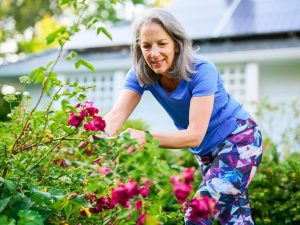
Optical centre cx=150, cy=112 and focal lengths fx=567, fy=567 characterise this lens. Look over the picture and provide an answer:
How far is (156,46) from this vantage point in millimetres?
2521

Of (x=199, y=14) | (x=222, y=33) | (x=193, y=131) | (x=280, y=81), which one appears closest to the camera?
(x=193, y=131)

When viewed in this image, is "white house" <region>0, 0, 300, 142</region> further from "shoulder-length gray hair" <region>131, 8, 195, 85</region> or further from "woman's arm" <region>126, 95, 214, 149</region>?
"woman's arm" <region>126, 95, 214, 149</region>

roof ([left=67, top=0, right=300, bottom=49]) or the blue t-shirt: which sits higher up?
roof ([left=67, top=0, right=300, bottom=49])

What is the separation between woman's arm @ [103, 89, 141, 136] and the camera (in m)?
2.70

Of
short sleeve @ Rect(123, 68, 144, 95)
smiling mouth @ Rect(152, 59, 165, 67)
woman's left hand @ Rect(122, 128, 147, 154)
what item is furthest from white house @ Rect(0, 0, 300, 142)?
woman's left hand @ Rect(122, 128, 147, 154)

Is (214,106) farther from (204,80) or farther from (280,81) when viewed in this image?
(280,81)

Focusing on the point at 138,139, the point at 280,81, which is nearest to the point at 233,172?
the point at 138,139

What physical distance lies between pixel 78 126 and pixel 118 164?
0.32 metres

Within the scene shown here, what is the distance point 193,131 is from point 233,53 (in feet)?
24.2

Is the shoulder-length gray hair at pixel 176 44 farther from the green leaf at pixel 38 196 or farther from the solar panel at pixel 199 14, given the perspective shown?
the solar panel at pixel 199 14

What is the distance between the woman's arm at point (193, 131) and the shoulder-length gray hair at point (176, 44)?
18 centimetres

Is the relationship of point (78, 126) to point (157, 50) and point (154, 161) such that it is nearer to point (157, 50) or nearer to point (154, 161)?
point (154, 161)

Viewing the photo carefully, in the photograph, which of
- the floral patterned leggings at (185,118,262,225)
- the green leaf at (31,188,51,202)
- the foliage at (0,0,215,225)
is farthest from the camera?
the floral patterned leggings at (185,118,262,225)

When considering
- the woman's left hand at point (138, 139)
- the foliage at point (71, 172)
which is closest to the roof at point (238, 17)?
the foliage at point (71, 172)
